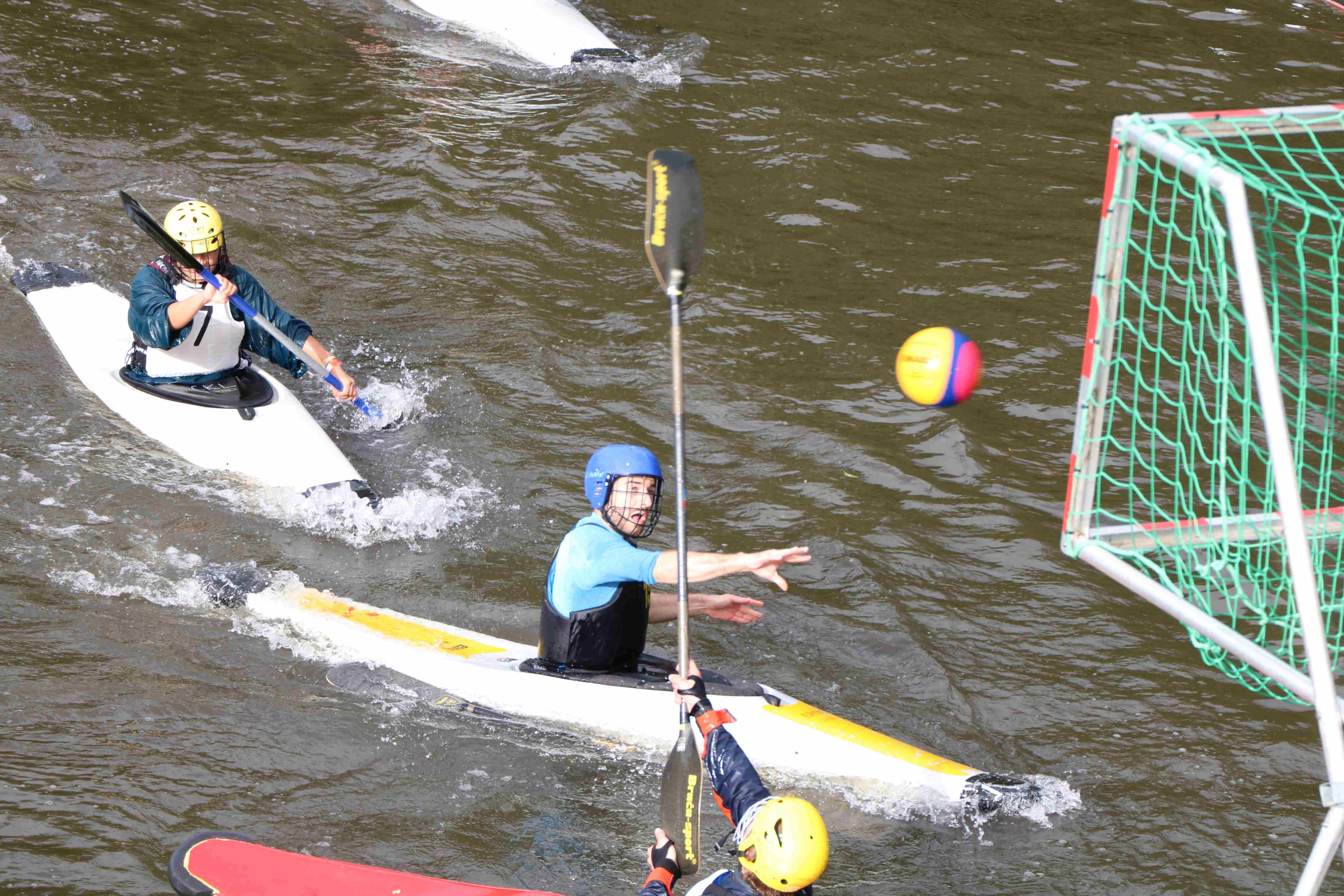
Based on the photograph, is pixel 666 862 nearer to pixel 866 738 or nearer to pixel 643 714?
pixel 643 714

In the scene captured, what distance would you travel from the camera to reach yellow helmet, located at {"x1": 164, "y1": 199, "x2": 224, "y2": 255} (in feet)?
19.6

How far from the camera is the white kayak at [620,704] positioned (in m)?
4.38

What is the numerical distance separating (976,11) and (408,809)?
35.1 ft

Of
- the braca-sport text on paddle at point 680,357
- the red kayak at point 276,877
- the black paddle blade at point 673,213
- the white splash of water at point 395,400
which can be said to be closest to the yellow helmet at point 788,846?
the braca-sport text on paddle at point 680,357

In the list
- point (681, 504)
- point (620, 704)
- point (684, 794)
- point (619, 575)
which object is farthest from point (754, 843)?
point (620, 704)

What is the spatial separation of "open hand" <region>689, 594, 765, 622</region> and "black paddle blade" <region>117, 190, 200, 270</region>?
334 cm

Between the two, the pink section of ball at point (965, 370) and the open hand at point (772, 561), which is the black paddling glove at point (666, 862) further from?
the pink section of ball at point (965, 370)

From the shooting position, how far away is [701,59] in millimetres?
11117

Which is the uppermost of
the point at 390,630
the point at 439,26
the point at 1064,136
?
the point at 439,26

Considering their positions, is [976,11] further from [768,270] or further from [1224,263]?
[1224,263]

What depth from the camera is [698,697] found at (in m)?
3.73

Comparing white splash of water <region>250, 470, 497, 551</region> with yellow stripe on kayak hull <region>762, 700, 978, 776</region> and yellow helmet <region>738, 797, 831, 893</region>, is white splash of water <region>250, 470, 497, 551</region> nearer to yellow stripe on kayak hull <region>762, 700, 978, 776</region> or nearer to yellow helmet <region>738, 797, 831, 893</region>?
yellow stripe on kayak hull <region>762, 700, 978, 776</region>

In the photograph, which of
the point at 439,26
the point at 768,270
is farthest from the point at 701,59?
the point at 768,270

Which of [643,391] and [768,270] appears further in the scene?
[768,270]
